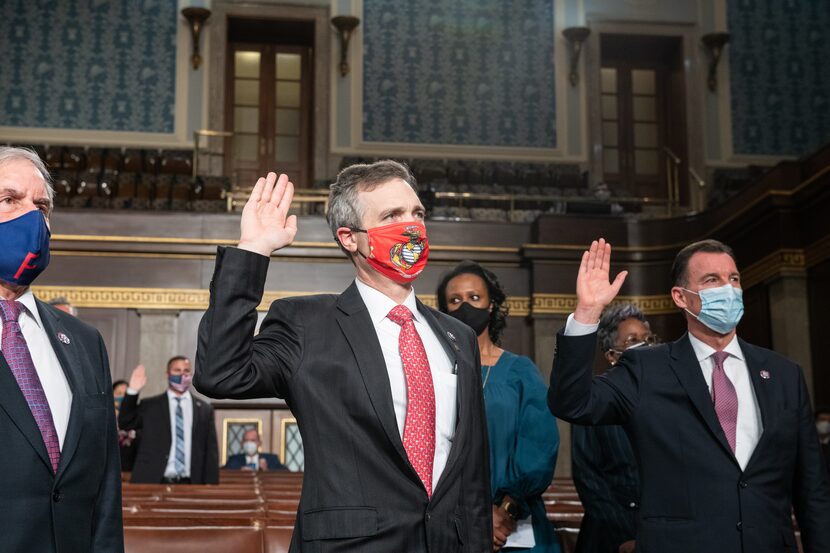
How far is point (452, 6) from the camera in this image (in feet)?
40.8


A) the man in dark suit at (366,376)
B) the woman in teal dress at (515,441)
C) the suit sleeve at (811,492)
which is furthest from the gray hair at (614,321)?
the man in dark suit at (366,376)

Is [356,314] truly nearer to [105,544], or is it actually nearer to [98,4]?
[105,544]

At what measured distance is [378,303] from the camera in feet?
6.98

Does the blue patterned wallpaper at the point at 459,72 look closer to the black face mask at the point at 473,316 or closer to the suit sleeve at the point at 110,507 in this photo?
the black face mask at the point at 473,316

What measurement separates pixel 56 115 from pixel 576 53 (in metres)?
5.68

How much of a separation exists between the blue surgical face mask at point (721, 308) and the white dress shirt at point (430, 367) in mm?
842

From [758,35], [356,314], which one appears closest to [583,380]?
[356,314]

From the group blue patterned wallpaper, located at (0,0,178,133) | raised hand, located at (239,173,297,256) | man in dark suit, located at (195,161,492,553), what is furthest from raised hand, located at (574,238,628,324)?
blue patterned wallpaper, located at (0,0,178,133)

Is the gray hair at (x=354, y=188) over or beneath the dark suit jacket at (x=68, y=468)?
over

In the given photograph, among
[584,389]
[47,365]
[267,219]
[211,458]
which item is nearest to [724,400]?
[584,389]

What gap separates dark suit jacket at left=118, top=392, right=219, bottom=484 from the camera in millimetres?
5539

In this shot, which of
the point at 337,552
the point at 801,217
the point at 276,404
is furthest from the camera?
the point at 276,404

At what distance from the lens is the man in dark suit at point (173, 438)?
555 cm

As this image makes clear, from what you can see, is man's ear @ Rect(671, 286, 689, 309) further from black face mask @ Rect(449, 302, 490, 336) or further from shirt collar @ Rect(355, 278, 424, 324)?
shirt collar @ Rect(355, 278, 424, 324)
